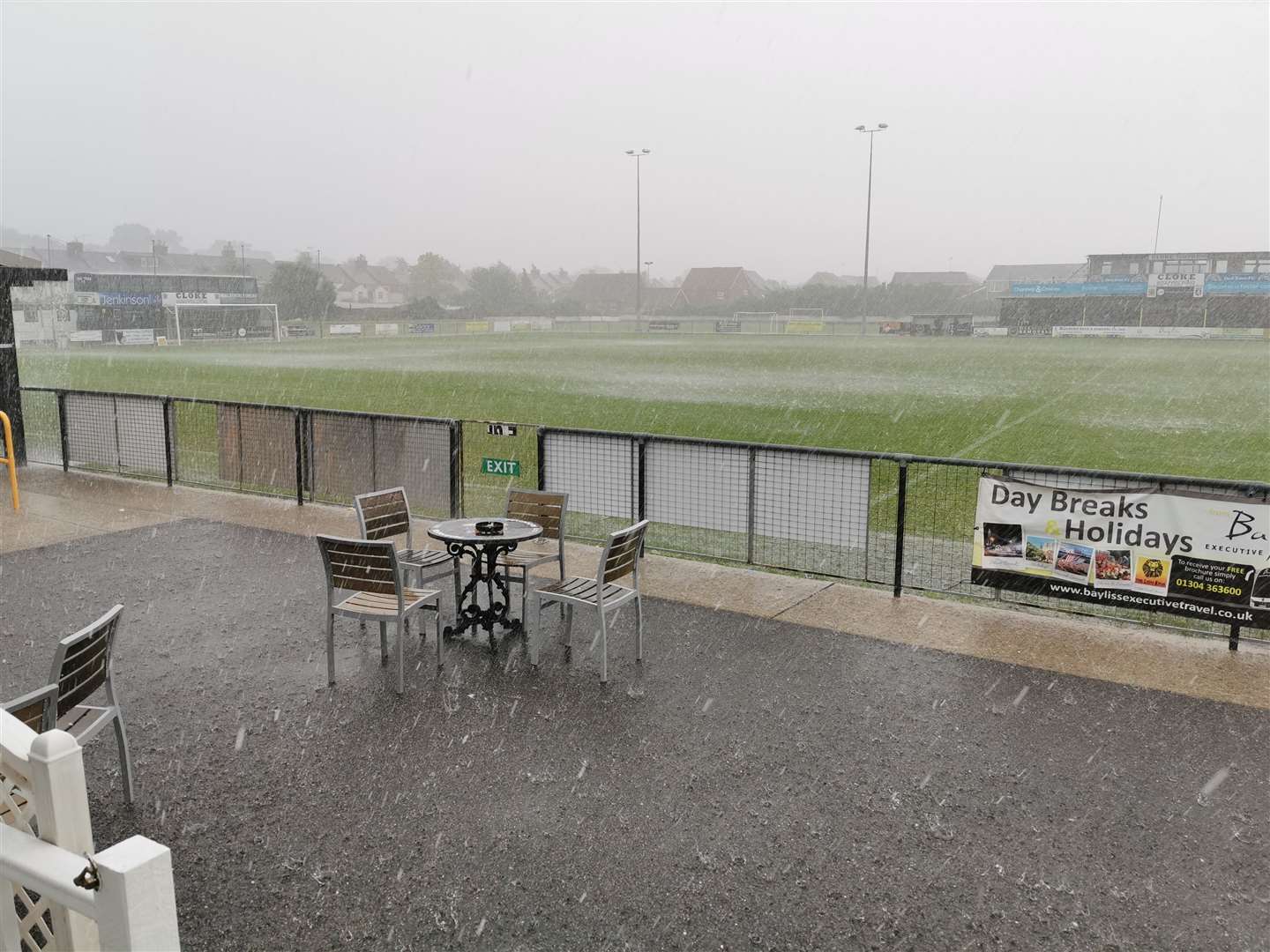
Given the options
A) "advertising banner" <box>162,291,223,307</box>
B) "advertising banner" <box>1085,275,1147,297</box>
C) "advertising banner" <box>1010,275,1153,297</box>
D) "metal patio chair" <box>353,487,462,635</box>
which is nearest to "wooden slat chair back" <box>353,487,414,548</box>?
"metal patio chair" <box>353,487,462,635</box>

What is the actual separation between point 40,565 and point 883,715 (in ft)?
26.6

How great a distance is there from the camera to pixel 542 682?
6738mm

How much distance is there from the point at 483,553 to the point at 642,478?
2.90 m

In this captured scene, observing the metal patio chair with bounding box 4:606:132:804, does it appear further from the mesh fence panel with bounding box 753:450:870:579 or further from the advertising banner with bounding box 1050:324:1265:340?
the advertising banner with bounding box 1050:324:1265:340

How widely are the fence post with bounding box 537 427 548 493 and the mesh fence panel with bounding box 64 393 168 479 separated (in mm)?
6195

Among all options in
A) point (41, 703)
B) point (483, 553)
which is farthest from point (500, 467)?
point (41, 703)

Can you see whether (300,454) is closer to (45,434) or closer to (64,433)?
(64,433)

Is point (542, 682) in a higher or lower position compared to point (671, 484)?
lower

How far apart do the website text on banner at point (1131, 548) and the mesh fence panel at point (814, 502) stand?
114cm

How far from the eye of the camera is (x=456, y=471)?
1143 cm

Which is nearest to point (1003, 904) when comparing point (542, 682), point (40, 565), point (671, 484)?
point (542, 682)

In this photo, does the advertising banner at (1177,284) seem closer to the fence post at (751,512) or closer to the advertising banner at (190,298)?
the advertising banner at (190,298)

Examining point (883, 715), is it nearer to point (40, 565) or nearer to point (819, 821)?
point (819, 821)

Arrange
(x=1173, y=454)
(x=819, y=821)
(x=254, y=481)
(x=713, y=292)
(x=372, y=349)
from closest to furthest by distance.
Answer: (x=819, y=821) → (x=254, y=481) → (x=1173, y=454) → (x=372, y=349) → (x=713, y=292)
